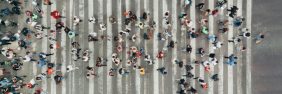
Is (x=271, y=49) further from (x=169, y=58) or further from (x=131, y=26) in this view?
(x=131, y=26)

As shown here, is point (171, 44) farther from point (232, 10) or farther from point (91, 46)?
point (91, 46)

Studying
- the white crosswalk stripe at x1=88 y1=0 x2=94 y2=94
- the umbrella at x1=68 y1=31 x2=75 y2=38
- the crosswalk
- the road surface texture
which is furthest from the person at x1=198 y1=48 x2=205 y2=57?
the umbrella at x1=68 y1=31 x2=75 y2=38

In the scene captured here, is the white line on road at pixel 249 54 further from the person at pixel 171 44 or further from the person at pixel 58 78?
the person at pixel 58 78

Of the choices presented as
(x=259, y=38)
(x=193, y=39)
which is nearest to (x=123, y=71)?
(x=193, y=39)

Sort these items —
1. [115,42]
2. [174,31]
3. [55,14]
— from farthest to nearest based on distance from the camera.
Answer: [174,31] → [115,42] → [55,14]

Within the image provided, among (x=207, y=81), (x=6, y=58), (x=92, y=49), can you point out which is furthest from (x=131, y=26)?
(x=6, y=58)

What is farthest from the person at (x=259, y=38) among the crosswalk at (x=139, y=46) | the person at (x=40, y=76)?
the person at (x=40, y=76)

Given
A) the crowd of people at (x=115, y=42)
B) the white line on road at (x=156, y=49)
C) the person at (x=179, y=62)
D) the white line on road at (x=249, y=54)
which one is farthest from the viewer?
the white line on road at (x=249, y=54)
